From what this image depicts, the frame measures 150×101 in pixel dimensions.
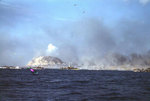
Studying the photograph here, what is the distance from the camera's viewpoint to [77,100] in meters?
34.3

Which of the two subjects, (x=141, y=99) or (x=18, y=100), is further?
(x=141, y=99)

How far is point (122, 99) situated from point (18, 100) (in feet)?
61.1

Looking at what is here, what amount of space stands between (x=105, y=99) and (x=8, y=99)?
17.2 m

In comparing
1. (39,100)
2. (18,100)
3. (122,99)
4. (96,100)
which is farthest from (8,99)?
(122,99)

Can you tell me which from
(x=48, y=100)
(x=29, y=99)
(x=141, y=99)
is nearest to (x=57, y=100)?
(x=48, y=100)

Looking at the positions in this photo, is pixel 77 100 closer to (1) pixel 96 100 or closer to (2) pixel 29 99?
(1) pixel 96 100

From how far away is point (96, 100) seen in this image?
114 ft

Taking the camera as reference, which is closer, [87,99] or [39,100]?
[39,100]

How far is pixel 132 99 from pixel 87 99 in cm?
845

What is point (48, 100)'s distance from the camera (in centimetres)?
3297

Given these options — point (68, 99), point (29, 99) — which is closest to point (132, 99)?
point (68, 99)

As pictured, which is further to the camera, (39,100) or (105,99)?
(105,99)

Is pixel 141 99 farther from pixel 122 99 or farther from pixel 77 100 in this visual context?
pixel 77 100

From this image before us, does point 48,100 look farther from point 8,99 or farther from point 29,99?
point 8,99
